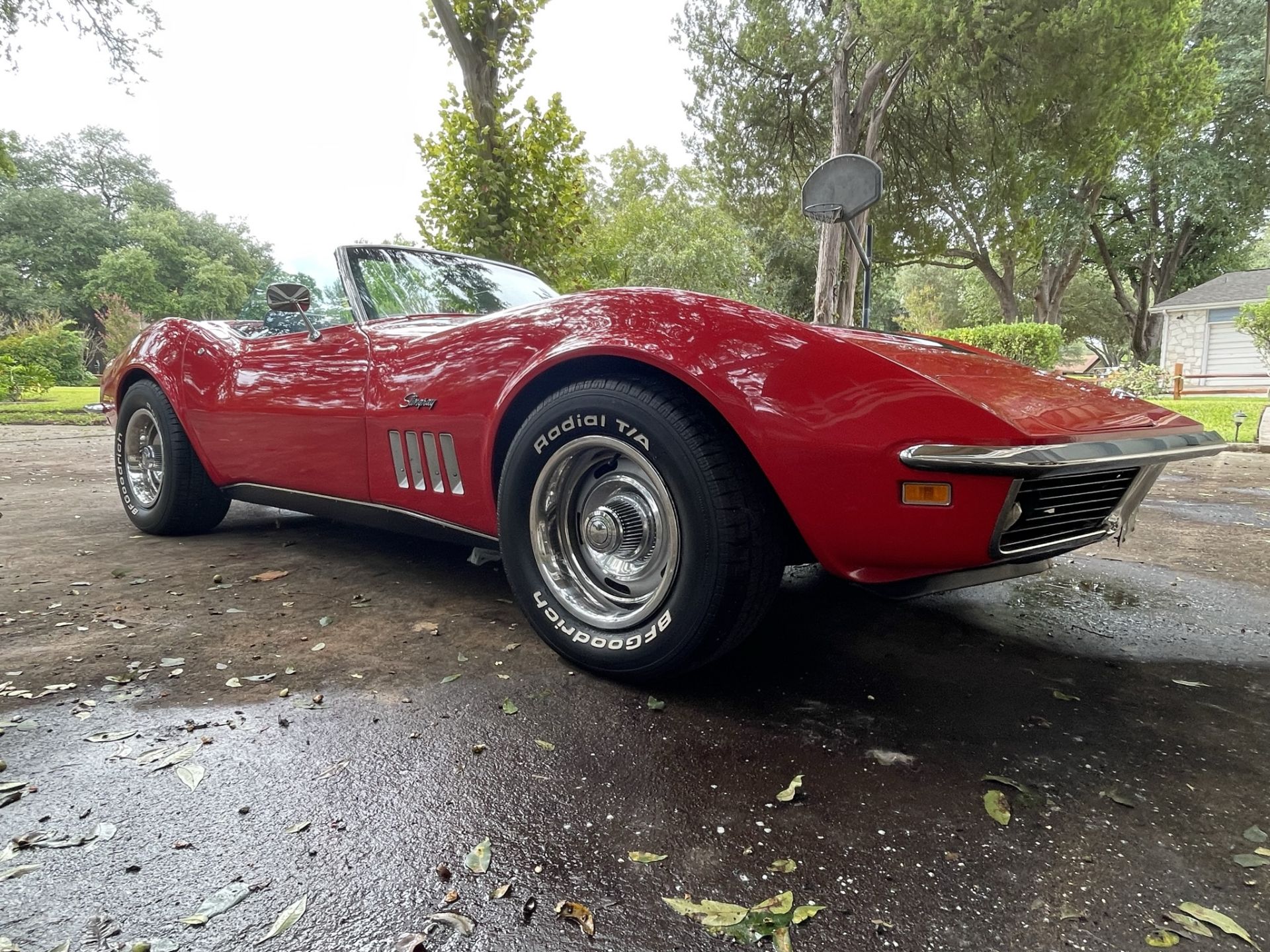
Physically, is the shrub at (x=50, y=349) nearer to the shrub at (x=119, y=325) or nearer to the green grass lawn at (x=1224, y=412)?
the shrub at (x=119, y=325)

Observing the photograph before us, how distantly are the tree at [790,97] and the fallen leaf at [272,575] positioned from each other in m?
9.16

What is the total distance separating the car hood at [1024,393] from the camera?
5.44 ft

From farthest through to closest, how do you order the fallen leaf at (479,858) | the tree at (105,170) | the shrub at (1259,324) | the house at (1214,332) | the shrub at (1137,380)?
1. the tree at (105,170)
2. the house at (1214,332)
3. the shrub at (1137,380)
4. the shrub at (1259,324)
5. the fallen leaf at (479,858)

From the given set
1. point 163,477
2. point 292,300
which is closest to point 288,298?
point 292,300

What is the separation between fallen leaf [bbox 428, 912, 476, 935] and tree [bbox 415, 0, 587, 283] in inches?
268

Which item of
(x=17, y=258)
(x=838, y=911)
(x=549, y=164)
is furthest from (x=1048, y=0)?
(x=17, y=258)

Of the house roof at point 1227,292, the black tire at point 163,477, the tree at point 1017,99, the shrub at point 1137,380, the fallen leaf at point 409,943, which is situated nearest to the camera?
the fallen leaf at point 409,943

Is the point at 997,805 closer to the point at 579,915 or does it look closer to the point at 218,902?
the point at 579,915

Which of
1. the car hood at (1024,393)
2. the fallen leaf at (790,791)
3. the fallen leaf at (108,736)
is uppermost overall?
the car hood at (1024,393)

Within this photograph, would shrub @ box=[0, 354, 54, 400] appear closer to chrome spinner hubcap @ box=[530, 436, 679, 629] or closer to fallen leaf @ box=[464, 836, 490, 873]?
chrome spinner hubcap @ box=[530, 436, 679, 629]

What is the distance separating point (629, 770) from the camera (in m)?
1.54

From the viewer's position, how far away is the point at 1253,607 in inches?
107

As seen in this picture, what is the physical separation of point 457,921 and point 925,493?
1231 mm

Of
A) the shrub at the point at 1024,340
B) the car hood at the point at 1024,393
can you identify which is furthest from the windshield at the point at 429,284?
the shrub at the point at 1024,340
